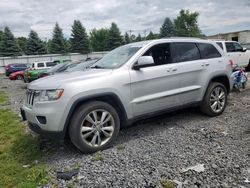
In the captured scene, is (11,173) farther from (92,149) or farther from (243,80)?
(243,80)

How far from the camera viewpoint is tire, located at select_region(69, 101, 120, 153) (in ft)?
12.2

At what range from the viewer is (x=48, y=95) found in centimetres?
367

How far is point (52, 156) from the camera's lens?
4066mm

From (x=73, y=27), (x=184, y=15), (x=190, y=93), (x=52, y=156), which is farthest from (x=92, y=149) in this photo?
(x=184, y=15)

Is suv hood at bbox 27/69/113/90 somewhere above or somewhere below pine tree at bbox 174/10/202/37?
below

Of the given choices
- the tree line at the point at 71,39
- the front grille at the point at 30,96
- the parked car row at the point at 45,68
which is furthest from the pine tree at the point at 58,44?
the front grille at the point at 30,96

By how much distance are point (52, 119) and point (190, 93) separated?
2790 millimetres

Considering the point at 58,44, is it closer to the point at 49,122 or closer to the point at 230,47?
the point at 230,47

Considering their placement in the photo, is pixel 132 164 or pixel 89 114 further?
pixel 89 114

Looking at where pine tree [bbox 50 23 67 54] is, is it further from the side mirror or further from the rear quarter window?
the side mirror

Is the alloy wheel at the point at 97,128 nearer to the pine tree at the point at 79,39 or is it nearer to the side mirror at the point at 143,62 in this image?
the side mirror at the point at 143,62

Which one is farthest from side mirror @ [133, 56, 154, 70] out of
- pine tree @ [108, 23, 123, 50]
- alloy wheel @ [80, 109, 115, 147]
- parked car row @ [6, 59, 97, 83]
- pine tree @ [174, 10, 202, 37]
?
pine tree @ [174, 10, 202, 37]

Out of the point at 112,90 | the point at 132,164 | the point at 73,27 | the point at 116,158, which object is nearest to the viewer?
the point at 132,164

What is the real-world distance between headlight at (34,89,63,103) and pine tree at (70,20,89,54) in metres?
42.8
